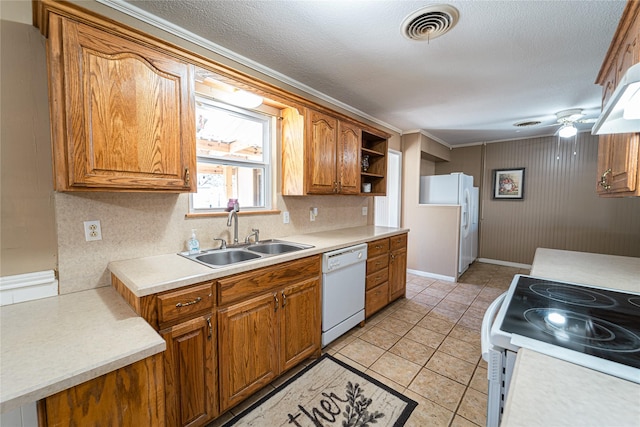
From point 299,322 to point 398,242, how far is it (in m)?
1.67

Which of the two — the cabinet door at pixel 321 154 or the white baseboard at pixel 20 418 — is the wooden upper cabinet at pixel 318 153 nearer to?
the cabinet door at pixel 321 154

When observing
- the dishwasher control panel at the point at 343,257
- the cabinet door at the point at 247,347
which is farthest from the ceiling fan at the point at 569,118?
the cabinet door at the point at 247,347

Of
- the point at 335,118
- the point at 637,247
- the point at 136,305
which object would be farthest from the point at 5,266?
the point at 637,247

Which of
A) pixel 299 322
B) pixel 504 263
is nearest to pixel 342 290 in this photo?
pixel 299 322

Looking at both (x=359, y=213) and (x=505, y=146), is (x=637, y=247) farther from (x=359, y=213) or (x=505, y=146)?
(x=359, y=213)

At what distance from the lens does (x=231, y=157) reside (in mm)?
2236

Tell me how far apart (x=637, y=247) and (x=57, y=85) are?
22.3 ft

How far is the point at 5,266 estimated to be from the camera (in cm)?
126

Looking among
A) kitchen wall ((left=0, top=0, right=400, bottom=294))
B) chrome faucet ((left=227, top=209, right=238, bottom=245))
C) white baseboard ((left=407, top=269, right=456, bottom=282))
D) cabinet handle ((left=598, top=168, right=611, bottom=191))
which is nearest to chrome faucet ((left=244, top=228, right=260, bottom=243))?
chrome faucet ((left=227, top=209, right=238, bottom=245))

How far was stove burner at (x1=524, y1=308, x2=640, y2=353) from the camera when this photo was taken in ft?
2.67

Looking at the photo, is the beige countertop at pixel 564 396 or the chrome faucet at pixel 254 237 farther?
the chrome faucet at pixel 254 237

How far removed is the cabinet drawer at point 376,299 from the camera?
267 centimetres

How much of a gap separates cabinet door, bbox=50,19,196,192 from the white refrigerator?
3.86 metres

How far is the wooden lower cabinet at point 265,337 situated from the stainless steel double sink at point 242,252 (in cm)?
32
